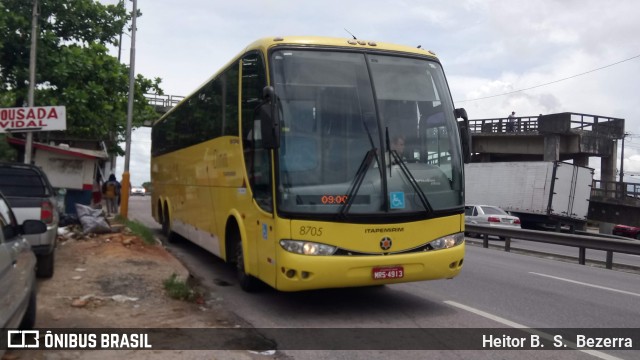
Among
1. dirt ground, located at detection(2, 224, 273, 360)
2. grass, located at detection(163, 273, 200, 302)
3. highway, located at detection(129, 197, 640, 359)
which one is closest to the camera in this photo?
dirt ground, located at detection(2, 224, 273, 360)

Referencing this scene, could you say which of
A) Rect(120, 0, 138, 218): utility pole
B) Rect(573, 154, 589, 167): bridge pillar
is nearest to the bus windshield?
Rect(120, 0, 138, 218): utility pole

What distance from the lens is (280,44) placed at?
7.10 metres

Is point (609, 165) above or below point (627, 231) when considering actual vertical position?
above

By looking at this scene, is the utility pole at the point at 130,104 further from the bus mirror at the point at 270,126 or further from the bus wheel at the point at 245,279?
the bus mirror at the point at 270,126

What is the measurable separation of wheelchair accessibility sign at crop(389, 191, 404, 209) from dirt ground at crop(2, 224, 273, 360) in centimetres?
227

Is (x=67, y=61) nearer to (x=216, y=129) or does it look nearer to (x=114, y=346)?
(x=216, y=129)

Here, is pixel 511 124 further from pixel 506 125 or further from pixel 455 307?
pixel 455 307

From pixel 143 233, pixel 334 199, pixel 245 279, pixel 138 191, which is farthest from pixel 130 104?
pixel 138 191

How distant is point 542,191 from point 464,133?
2210 centimetres

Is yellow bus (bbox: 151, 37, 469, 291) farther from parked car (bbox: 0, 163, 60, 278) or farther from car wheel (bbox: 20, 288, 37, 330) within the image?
parked car (bbox: 0, 163, 60, 278)

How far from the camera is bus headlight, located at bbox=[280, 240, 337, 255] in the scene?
6547mm

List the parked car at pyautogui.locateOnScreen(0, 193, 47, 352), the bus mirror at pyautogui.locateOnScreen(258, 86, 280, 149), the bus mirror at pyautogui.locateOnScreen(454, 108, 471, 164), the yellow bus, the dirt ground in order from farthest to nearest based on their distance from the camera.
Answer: the bus mirror at pyautogui.locateOnScreen(454, 108, 471, 164) → the yellow bus → the bus mirror at pyautogui.locateOnScreen(258, 86, 280, 149) → the dirt ground → the parked car at pyautogui.locateOnScreen(0, 193, 47, 352)

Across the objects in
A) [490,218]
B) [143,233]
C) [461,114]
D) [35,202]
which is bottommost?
[143,233]

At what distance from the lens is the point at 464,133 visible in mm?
7684
